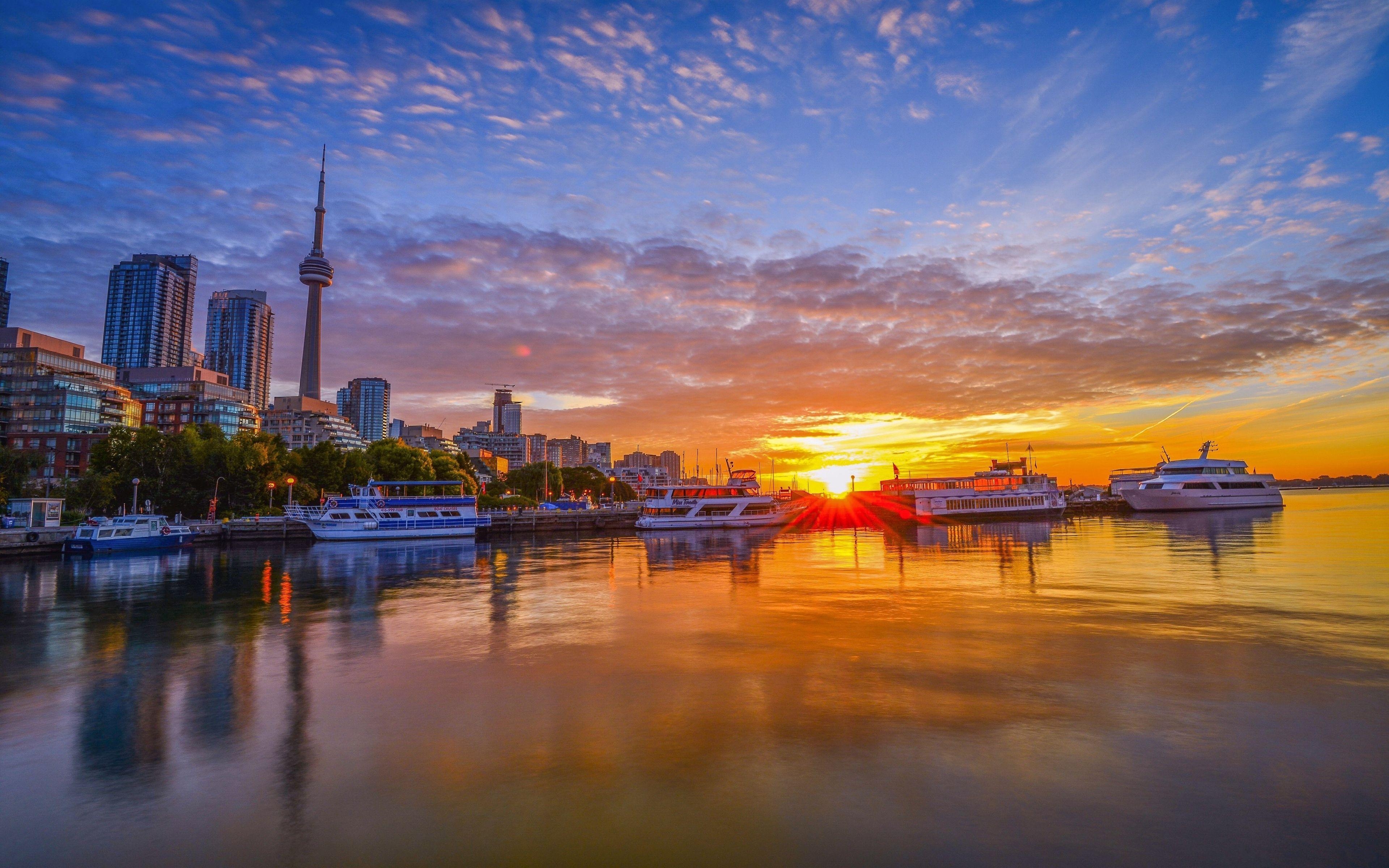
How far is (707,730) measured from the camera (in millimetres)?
12914

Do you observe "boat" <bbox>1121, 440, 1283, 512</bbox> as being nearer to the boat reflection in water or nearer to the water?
the boat reflection in water

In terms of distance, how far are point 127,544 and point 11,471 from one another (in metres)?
25.4

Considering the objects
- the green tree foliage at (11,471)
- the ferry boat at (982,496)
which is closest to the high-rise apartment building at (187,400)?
the green tree foliage at (11,471)

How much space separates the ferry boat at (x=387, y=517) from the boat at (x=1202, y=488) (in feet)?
336

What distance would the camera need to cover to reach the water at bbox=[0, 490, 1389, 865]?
9055 millimetres

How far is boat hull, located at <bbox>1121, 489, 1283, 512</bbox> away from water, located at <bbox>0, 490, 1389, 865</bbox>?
8753 cm

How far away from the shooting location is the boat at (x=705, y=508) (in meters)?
87.3

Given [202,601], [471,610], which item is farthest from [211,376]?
[471,610]

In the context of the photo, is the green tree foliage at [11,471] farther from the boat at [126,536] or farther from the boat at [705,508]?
the boat at [705,508]

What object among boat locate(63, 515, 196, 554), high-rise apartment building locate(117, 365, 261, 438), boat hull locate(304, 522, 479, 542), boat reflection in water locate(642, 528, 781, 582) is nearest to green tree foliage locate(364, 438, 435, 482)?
boat hull locate(304, 522, 479, 542)

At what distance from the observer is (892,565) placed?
42.6 m

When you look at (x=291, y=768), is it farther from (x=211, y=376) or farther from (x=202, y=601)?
(x=211, y=376)

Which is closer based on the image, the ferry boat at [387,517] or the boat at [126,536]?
the boat at [126,536]

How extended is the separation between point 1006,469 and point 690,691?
119349 millimetres
